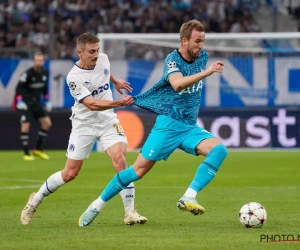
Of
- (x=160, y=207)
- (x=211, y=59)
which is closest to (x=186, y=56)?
(x=160, y=207)

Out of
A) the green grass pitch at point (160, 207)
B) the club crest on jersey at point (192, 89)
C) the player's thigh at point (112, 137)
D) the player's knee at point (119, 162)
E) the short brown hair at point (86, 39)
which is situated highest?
the short brown hair at point (86, 39)

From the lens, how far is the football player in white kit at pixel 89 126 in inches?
352

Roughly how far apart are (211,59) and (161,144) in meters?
12.7

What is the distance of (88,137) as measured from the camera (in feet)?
30.5

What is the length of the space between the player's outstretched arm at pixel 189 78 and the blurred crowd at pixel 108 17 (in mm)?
16421

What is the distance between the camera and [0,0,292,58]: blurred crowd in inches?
996

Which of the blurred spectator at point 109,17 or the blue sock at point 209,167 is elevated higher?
the blurred spectator at point 109,17

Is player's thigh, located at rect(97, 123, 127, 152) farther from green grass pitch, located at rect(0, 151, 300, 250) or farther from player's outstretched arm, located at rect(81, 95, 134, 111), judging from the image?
green grass pitch, located at rect(0, 151, 300, 250)

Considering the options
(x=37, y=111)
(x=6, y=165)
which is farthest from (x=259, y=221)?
(x=37, y=111)

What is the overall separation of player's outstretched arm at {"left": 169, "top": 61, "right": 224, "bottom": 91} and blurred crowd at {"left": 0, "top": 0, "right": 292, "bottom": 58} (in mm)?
16421

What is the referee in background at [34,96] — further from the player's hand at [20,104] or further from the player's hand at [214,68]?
the player's hand at [214,68]

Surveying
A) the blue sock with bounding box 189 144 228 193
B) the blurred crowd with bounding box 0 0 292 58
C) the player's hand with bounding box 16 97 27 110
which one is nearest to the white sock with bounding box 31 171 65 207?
the blue sock with bounding box 189 144 228 193

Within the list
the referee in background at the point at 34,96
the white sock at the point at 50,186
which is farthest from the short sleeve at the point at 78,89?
the referee in background at the point at 34,96

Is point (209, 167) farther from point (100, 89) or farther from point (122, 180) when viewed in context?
point (100, 89)
